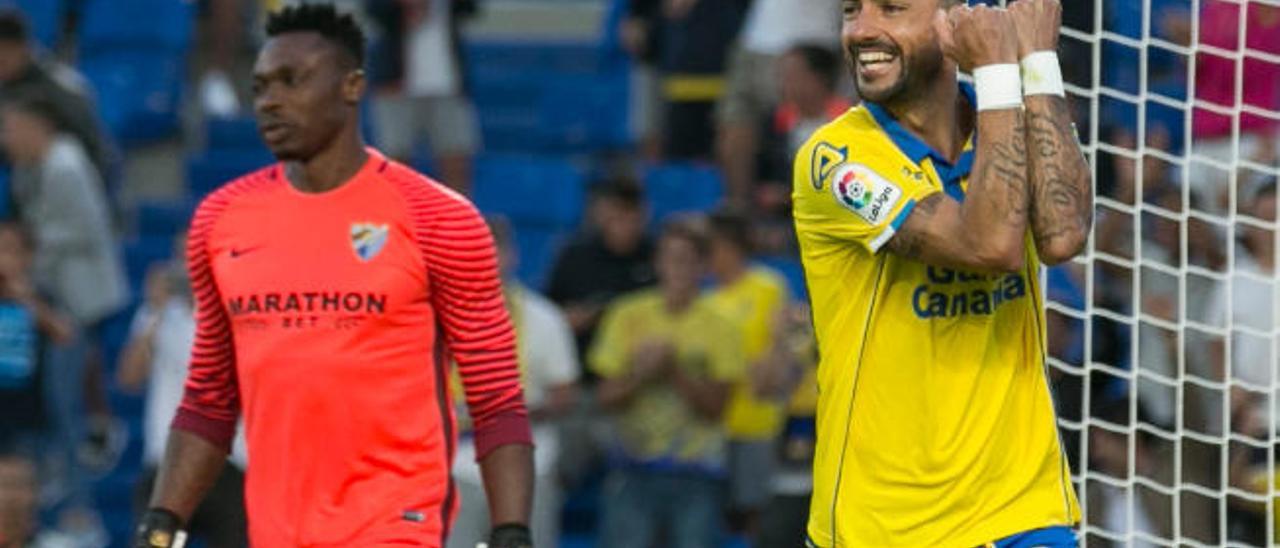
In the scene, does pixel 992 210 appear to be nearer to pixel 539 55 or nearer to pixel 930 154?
pixel 930 154

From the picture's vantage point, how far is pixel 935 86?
5398 millimetres

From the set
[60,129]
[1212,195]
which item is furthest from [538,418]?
[60,129]

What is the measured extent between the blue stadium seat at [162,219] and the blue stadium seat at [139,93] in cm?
67

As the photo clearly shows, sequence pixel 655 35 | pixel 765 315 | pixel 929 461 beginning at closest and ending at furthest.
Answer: pixel 929 461 < pixel 765 315 < pixel 655 35

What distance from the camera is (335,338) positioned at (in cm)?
613

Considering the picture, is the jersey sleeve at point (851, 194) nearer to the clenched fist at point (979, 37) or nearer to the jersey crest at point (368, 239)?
the clenched fist at point (979, 37)

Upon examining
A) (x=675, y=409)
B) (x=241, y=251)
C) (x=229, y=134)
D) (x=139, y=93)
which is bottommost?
(x=675, y=409)

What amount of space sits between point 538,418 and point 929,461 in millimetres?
4835

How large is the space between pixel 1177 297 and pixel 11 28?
5.95 m

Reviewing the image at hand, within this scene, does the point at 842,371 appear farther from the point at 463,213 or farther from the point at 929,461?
the point at 463,213

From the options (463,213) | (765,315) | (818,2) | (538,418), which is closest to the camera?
(463,213)

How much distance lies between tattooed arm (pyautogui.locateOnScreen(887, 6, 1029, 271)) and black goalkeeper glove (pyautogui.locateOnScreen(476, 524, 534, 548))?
4.39ft

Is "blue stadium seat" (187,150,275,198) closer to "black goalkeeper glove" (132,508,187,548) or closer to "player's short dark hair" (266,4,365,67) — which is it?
"player's short dark hair" (266,4,365,67)

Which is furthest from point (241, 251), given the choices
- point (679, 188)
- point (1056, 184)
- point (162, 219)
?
point (162, 219)
